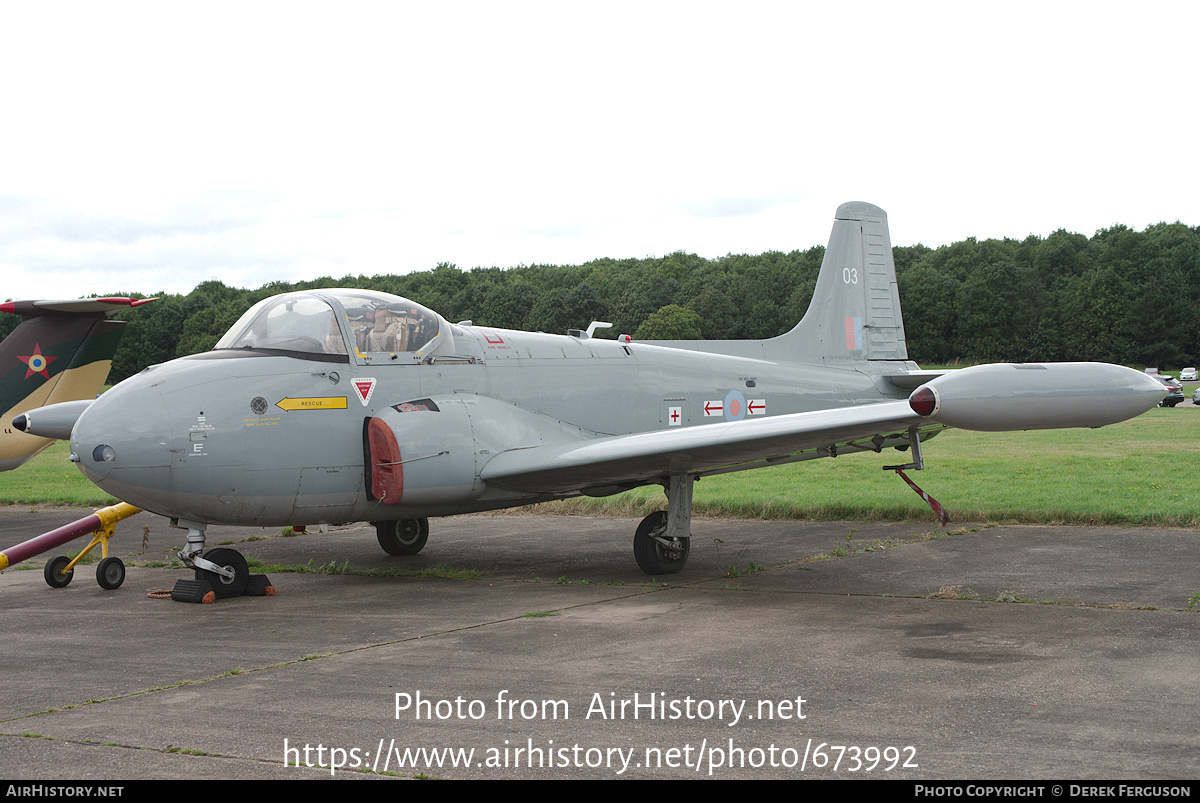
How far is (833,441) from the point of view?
8609 millimetres

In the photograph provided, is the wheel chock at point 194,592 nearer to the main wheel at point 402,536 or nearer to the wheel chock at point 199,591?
the wheel chock at point 199,591

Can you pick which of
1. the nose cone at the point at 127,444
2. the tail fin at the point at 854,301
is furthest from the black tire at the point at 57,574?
the tail fin at the point at 854,301

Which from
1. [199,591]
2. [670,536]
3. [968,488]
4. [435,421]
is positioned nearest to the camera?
[199,591]

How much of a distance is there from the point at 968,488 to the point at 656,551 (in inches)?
321

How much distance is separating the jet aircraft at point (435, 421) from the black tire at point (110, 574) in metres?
1.38

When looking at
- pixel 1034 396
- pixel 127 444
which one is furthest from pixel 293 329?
pixel 1034 396

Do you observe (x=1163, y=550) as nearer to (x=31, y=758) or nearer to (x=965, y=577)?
(x=965, y=577)

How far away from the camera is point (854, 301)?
44.5 ft

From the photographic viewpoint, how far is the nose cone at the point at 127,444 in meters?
7.80

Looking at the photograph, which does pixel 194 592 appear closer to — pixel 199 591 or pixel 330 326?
pixel 199 591

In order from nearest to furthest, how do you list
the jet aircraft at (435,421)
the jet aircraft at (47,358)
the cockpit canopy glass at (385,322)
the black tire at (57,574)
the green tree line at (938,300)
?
the jet aircraft at (435,421), the cockpit canopy glass at (385,322), the black tire at (57,574), the jet aircraft at (47,358), the green tree line at (938,300)

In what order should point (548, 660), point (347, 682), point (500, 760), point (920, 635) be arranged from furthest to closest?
point (920, 635), point (548, 660), point (347, 682), point (500, 760)

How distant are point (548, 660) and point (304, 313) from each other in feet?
14.7
